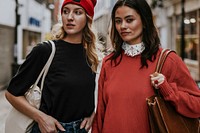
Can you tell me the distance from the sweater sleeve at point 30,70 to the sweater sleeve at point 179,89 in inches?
32.1

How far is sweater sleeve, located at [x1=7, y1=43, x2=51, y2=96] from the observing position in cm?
217

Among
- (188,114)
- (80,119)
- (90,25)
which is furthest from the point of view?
(90,25)

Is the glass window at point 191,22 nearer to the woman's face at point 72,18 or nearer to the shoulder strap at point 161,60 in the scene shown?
the woman's face at point 72,18

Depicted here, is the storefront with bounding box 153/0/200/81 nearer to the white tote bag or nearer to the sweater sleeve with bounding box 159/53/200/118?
the sweater sleeve with bounding box 159/53/200/118

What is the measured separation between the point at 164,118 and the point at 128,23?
0.67m

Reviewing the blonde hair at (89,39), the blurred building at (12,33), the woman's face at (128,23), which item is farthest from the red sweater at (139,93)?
the blurred building at (12,33)

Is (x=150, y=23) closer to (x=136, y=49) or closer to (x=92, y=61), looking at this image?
(x=136, y=49)

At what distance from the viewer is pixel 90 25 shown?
2.54 m

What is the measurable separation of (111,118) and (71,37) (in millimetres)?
697

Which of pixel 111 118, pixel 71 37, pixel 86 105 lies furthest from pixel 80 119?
pixel 71 37

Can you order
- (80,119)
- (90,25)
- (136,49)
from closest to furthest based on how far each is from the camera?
(136,49), (80,119), (90,25)

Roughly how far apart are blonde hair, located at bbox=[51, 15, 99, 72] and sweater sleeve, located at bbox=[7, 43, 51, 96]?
0.28 m

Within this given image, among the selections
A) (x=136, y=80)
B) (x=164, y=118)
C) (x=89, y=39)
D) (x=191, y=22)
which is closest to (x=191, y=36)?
(x=191, y=22)

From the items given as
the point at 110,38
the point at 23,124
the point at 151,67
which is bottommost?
the point at 23,124
